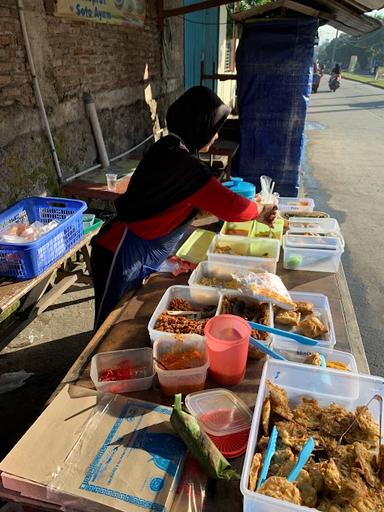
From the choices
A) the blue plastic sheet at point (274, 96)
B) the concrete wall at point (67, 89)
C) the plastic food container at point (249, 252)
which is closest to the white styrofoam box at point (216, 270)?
the plastic food container at point (249, 252)

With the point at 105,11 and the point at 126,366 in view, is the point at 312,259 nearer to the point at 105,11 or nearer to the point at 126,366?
the point at 126,366

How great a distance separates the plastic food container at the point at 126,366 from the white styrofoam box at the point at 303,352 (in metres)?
0.53

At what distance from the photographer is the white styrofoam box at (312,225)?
8.39ft

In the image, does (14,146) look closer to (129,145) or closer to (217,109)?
(217,109)

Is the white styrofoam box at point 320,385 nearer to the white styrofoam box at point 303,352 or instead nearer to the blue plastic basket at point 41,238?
the white styrofoam box at point 303,352

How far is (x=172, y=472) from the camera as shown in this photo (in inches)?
41.6

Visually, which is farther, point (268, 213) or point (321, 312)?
point (268, 213)

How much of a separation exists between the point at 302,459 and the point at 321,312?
3.04 feet

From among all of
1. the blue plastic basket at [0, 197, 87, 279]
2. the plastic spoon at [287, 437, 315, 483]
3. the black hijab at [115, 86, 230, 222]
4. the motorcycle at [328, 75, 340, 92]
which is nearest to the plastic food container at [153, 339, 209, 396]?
the plastic spoon at [287, 437, 315, 483]

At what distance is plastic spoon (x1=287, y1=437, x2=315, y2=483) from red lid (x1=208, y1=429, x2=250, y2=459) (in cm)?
19

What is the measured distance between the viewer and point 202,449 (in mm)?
1057


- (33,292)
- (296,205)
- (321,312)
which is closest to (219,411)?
(321,312)

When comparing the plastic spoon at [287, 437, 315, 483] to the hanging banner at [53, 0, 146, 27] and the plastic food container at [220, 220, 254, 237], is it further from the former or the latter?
the hanging banner at [53, 0, 146, 27]

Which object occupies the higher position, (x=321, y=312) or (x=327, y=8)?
(x=327, y=8)
